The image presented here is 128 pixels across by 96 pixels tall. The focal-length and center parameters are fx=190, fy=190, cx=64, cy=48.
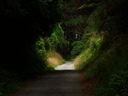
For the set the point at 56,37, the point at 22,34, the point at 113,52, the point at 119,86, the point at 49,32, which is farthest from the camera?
the point at 56,37

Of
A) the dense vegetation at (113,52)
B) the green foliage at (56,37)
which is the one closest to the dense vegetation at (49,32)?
the dense vegetation at (113,52)

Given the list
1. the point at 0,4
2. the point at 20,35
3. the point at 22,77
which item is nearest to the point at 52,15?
the point at 20,35

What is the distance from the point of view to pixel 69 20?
5100 centimetres

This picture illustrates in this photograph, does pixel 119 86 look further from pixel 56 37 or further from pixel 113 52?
pixel 56 37

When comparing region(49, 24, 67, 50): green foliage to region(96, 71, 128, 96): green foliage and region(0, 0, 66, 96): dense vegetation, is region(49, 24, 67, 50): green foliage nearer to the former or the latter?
region(0, 0, 66, 96): dense vegetation

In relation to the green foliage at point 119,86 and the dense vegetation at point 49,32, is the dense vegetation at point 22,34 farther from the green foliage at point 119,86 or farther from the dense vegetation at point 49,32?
the green foliage at point 119,86

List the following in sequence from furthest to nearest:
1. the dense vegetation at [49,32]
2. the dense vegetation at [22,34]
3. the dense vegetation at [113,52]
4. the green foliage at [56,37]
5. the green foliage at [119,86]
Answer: the green foliage at [56,37], the dense vegetation at [22,34], the dense vegetation at [49,32], the dense vegetation at [113,52], the green foliage at [119,86]

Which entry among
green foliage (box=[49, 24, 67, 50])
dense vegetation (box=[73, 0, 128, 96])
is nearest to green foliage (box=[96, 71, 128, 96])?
dense vegetation (box=[73, 0, 128, 96])

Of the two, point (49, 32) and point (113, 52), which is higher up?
point (49, 32)

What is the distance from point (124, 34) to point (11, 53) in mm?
7920

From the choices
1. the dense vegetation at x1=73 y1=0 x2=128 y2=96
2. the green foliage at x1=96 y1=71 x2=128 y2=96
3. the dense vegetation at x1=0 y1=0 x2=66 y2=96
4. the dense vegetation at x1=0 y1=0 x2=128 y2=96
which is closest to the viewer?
the green foliage at x1=96 y1=71 x2=128 y2=96

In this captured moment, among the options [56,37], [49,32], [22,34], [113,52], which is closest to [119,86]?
[113,52]

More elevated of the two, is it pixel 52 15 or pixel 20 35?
pixel 52 15

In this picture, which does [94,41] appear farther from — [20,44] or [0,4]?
[0,4]
